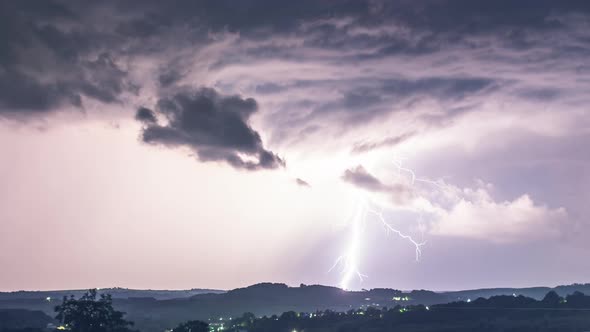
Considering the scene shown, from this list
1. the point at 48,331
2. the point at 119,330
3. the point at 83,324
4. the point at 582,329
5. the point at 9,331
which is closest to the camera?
the point at 83,324

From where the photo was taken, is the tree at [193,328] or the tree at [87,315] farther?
the tree at [193,328]

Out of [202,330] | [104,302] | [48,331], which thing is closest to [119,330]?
[104,302]

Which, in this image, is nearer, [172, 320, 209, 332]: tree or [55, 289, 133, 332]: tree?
Answer: [55, 289, 133, 332]: tree

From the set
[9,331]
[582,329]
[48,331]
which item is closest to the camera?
[9,331]

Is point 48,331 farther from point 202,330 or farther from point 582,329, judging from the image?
point 582,329

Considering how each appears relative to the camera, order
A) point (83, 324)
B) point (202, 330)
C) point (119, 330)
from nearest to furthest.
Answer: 1. point (83, 324)
2. point (119, 330)
3. point (202, 330)

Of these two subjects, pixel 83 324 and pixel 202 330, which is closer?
pixel 83 324

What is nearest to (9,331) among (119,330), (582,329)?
(119,330)

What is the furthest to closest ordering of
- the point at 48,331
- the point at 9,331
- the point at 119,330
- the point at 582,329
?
the point at 582,329
the point at 48,331
the point at 9,331
the point at 119,330

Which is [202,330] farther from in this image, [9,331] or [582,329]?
[582,329]

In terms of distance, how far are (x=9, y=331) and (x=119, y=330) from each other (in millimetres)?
67568

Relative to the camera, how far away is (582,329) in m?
198

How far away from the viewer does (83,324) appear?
96.1 meters

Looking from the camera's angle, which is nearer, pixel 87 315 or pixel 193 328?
pixel 87 315
